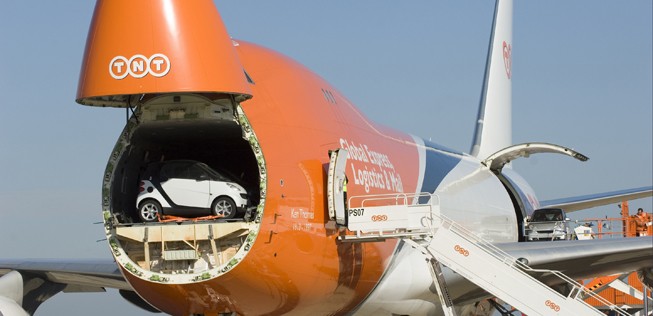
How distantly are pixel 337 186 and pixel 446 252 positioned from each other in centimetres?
211

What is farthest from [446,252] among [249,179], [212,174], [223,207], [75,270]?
[75,270]

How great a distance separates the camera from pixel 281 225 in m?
14.3

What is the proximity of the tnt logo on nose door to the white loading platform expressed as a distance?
3888 millimetres

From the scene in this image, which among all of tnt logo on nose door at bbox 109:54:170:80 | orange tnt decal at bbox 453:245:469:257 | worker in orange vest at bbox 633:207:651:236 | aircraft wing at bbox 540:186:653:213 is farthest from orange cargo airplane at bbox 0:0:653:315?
worker in orange vest at bbox 633:207:651:236

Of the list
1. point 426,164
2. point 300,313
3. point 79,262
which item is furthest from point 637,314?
point 300,313

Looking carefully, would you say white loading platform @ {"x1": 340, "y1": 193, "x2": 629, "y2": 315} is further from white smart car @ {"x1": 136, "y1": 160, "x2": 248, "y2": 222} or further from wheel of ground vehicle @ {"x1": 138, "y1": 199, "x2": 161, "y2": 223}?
wheel of ground vehicle @ {"x1": 138, "y1": 199, "x2": 161, "y2": 223}

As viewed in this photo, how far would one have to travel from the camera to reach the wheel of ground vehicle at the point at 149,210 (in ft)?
48.4

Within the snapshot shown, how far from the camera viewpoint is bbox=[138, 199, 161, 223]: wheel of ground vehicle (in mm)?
14750

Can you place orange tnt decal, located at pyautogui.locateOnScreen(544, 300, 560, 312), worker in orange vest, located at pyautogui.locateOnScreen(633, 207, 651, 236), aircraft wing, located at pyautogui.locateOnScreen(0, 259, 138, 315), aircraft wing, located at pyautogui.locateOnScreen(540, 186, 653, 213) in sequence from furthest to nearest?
worker in orange vest, located at pyautogui.locateOnScreen(633, 207, 651, 236) < aircraft wing, located at pyautogui.locateOnScreen(540, 186, 653, 213) < aircraft wing, located at pyautogui.locateOnScreen(0, 259, 138, 315) < orange tnt decal, located at pyautogui.locateOnScreen(544, 300, 560, 312)

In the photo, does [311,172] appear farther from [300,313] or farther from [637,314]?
[637,314]

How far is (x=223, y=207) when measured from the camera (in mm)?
14688

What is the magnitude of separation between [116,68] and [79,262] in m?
9.48

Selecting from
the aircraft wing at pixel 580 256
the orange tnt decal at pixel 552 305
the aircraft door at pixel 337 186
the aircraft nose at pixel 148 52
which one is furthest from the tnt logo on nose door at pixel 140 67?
the aircraft wing at pixel 580 256

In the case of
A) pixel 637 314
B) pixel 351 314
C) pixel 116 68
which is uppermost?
pixel 116 68
